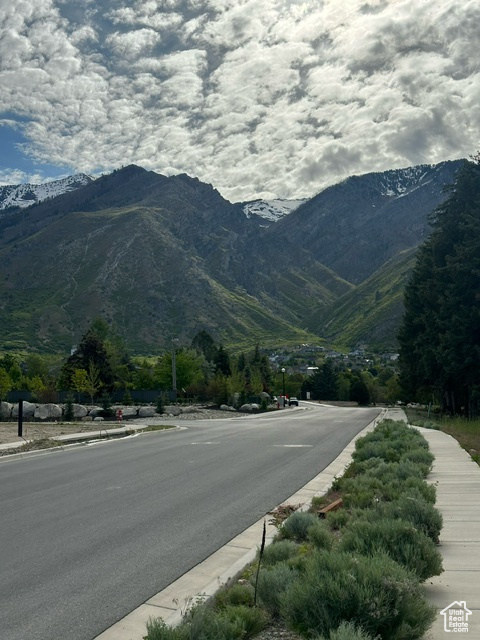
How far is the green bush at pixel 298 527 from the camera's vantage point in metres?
8.09

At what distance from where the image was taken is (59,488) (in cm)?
1318

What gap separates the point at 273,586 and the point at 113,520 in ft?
16.3

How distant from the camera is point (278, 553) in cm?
669

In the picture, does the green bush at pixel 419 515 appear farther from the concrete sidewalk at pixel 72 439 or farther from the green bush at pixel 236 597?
the concrete sidewalk at pixel 72 439

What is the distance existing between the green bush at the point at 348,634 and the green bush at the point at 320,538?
9.72ft

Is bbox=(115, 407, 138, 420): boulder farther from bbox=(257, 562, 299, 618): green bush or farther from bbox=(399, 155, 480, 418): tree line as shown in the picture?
bbox=(257, 562, 299, 618): green bush

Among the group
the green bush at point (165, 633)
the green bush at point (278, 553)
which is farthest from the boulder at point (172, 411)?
the green bush at point (165, 633)

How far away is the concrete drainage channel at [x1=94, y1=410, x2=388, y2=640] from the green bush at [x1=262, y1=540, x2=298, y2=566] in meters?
0.32

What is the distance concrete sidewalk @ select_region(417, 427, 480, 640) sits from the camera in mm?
4891

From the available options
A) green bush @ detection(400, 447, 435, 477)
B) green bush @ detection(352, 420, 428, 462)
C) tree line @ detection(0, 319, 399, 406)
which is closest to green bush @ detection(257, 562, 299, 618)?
green bush @ detection(400, 447, 435, 477)

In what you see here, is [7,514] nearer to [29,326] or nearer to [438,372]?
[438,372]

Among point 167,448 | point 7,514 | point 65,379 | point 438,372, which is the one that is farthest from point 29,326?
point 7,514

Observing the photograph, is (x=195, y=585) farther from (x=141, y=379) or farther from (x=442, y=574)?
(x=141, y=379)

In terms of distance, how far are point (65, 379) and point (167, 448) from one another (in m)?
52.9
